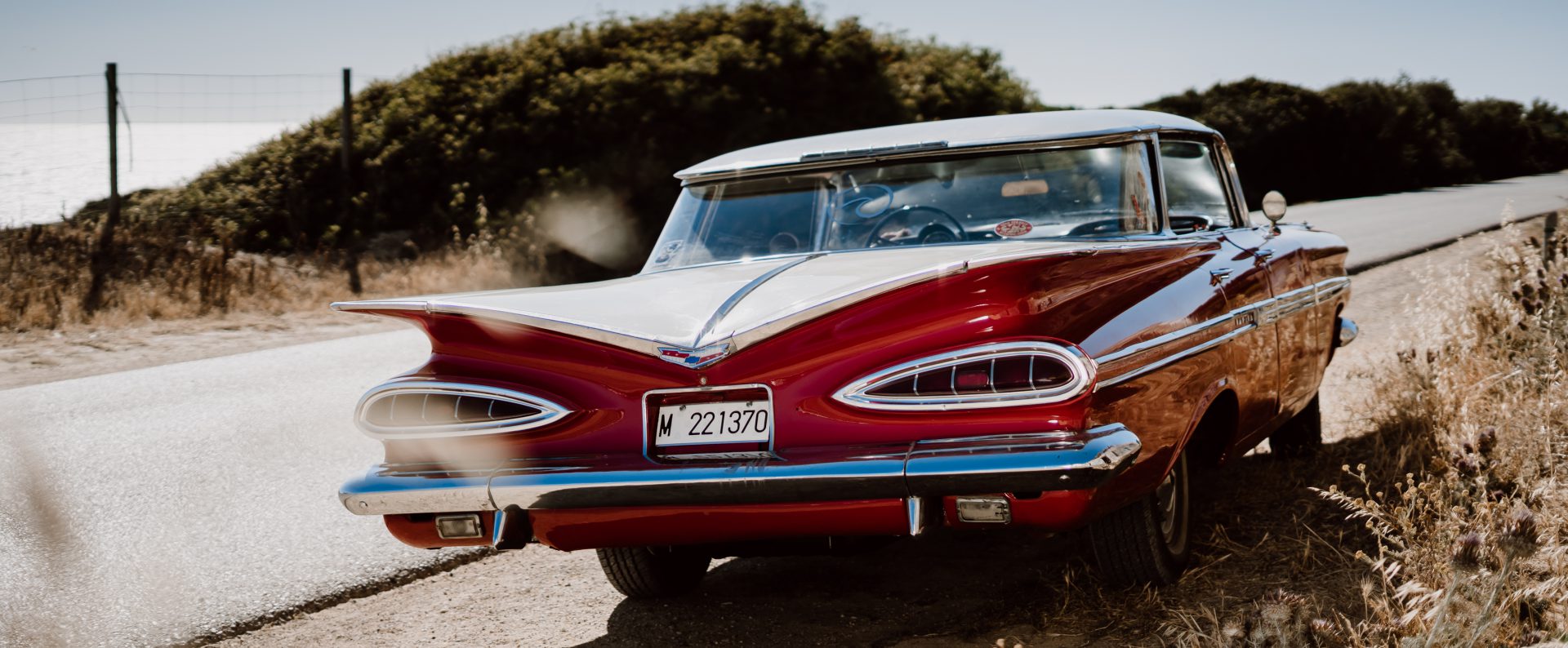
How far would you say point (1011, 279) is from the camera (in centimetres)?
291

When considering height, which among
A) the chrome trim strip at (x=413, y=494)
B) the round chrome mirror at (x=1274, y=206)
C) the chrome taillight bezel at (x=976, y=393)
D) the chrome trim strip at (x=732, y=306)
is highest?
A: the round chrome mirror at (x=1274, y=206)

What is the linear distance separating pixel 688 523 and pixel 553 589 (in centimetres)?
149

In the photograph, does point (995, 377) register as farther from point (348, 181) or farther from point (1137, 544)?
point (348, 181)

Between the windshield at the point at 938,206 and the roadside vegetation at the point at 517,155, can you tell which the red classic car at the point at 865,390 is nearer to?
the windshield at the point at 938,206

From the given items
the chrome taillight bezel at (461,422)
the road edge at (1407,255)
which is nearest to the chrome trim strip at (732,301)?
the chrome taillight bezel at (461,422)

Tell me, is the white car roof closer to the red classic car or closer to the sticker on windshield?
the red classic car

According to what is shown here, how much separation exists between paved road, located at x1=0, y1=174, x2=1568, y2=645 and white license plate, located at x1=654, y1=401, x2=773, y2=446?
6.47 ft

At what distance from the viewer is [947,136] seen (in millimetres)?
4281

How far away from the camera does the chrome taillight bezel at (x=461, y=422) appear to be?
3248 millimetres

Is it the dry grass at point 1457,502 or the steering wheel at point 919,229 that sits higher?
the steering wheel at point 919,229

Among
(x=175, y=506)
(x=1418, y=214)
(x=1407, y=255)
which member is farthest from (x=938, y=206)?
(x=1418, y=214)

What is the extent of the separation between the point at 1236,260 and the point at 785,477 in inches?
77.3

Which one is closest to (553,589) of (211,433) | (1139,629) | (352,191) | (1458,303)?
(1139,629)

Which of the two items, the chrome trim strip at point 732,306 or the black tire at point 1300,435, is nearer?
the chrome trim strip at point 732,306
